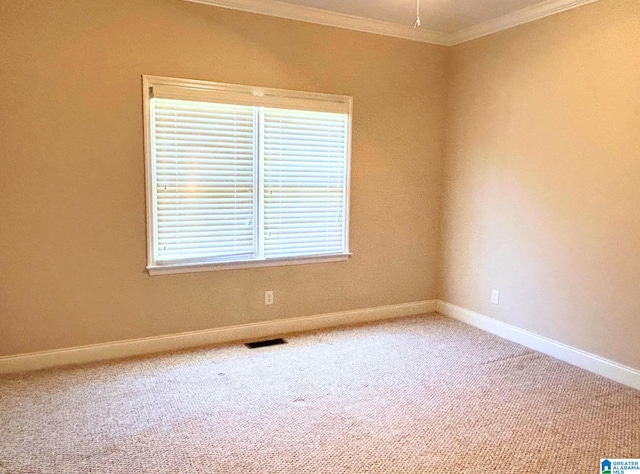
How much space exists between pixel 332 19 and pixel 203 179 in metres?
1.71

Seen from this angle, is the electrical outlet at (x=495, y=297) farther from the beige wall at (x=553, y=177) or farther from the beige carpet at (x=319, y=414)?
the beige carpet at (x=319, y=414)

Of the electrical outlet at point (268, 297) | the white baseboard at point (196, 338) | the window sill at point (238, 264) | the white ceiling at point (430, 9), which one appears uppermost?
the white ceiling at point (430, 9)

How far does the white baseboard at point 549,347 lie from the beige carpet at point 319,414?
98 millimetres

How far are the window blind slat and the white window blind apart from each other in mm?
178

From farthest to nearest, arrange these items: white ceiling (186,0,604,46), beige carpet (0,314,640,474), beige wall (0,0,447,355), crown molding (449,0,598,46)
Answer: white ceiling (186,0,604,46)
crown molding (449,0,598,46)
beige wall (0,0,447,355)
beige carpet (0,314,640,474)

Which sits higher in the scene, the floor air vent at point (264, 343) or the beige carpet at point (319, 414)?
the floor air vent at point (264, 343)

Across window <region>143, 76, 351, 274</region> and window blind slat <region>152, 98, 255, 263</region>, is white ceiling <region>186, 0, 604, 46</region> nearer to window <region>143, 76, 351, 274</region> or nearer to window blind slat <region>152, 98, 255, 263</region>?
window <region>143, 76, 351, 274</region>

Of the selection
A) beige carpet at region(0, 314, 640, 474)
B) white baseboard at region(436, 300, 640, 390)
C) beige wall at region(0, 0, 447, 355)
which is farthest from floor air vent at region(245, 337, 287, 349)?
white baseboard at region(436, 300, 640, 390)

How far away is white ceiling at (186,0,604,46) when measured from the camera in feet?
11.8

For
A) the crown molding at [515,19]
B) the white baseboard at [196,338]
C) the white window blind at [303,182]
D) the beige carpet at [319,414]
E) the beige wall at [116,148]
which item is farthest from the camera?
the white window blind at [303,182]

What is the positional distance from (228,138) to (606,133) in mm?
2702

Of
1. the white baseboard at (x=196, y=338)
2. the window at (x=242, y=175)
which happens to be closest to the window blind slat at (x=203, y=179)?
the window at (x=242, y=175)

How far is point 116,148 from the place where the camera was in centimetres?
337

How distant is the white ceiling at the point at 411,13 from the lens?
3.60 metres
